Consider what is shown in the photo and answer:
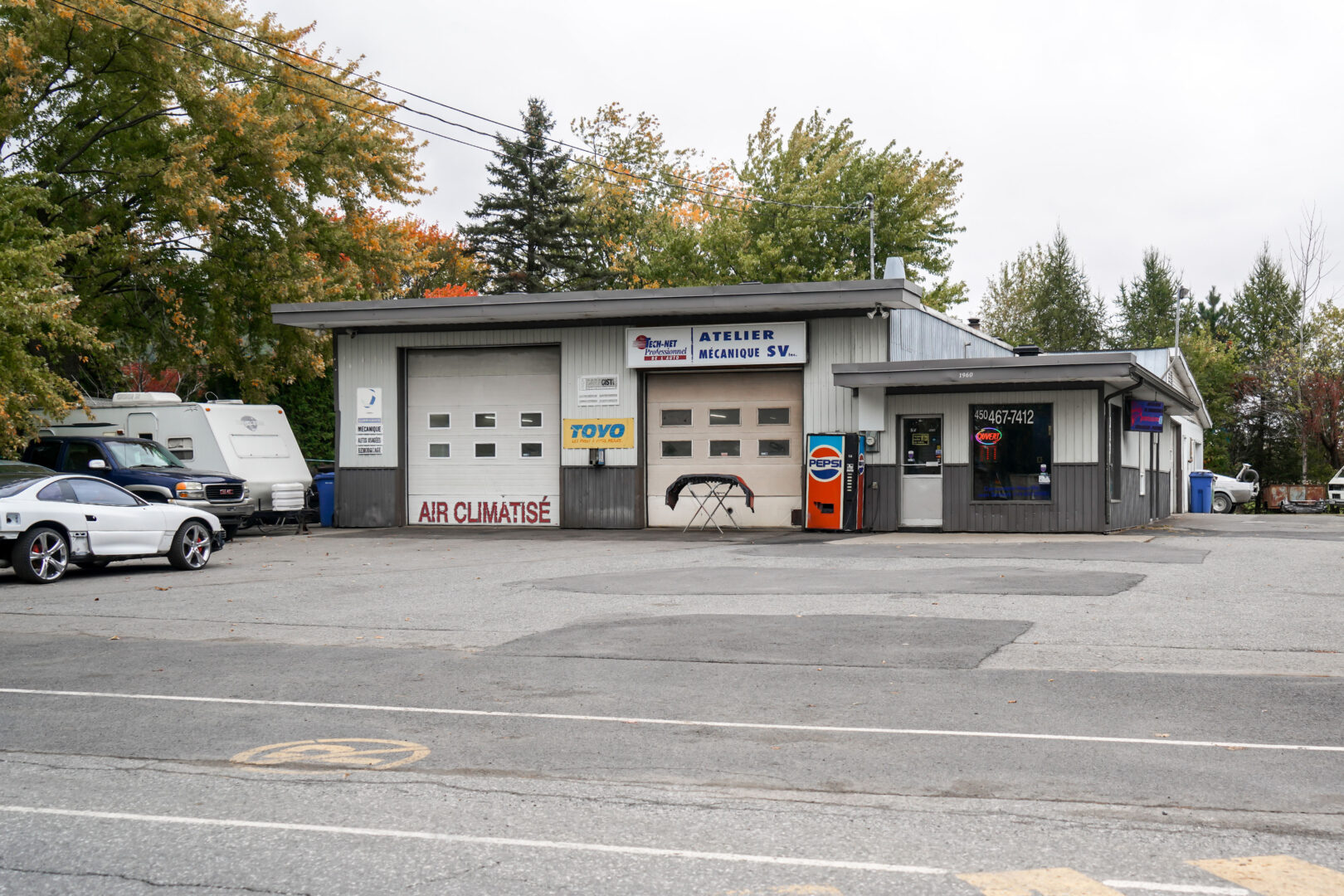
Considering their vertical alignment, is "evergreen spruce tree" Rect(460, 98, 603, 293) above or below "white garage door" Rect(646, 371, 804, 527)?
above

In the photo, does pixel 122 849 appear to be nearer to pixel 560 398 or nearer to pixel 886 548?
pixel 886 548

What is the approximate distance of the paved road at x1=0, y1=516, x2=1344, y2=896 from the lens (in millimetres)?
4828

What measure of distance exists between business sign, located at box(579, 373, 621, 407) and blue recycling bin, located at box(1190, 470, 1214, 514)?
22.1m

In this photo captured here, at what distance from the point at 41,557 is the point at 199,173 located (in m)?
15.4

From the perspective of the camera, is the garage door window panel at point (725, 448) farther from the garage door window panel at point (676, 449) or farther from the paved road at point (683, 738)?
the paved road at point (683, 738)

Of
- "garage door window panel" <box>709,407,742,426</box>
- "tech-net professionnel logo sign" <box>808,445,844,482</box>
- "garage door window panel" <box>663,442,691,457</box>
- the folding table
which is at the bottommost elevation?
the folding table

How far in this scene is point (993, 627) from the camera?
11180mm

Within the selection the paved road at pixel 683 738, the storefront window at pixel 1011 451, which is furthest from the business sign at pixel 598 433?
the paved road at pixel 683 738

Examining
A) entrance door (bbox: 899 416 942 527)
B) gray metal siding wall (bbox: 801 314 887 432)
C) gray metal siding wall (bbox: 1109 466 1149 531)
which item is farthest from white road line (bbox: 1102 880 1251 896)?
gray metal siding wall (bbox: 1109 466 1149 531)

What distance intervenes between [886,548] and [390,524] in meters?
11.6

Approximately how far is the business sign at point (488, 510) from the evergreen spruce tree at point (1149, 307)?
63.5 m

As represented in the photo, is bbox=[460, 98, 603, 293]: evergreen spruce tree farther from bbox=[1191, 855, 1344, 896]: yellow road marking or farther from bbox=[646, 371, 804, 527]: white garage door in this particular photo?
bbox=[1191, 855, 1344, 896]: yellow road marking

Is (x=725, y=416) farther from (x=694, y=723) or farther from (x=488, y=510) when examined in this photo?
(x=694, y=723)

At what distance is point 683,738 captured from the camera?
280 inches
